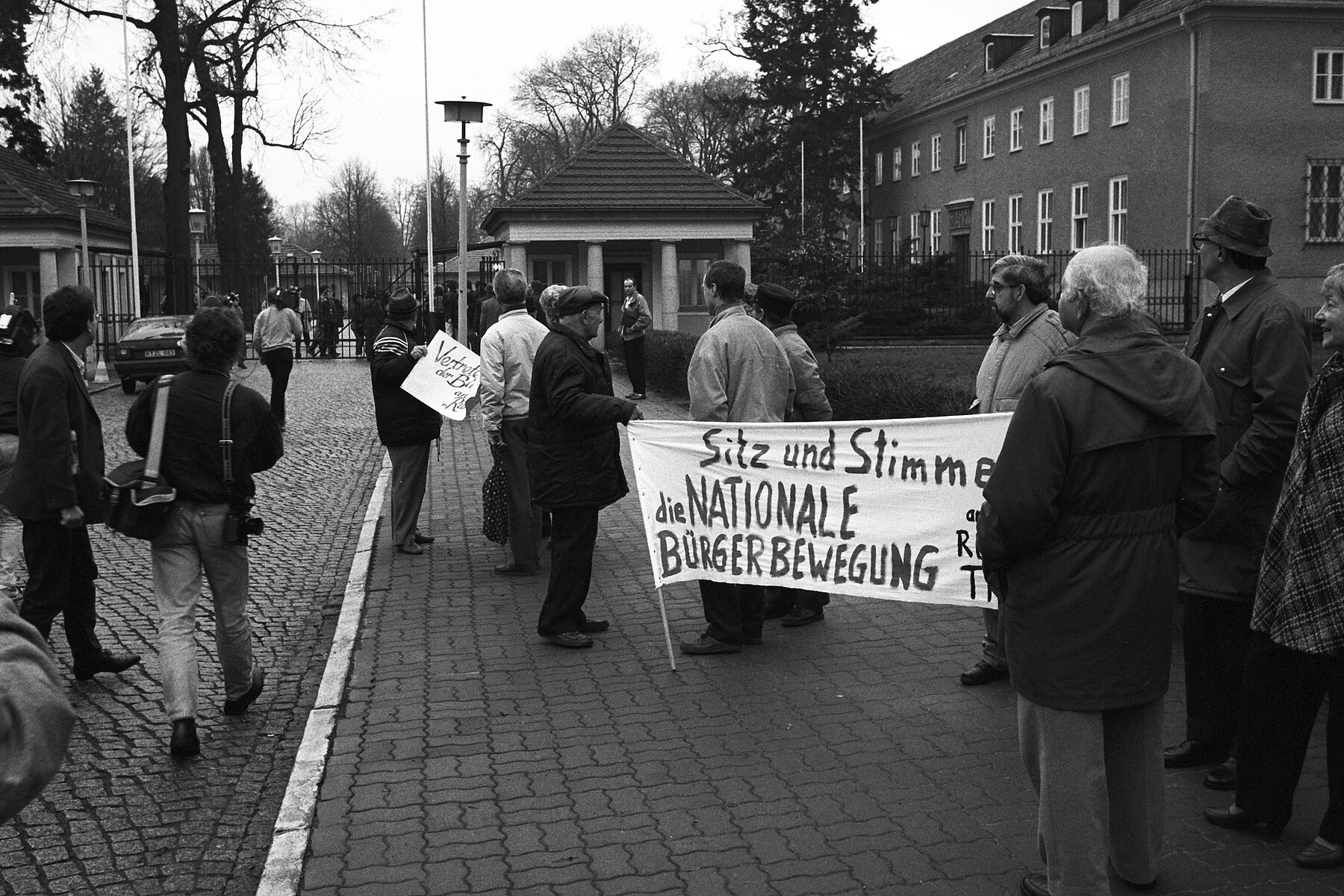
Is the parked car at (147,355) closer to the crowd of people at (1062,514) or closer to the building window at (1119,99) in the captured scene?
the crowd of people at (1062,514)

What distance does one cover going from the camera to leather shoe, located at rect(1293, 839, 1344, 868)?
443cm

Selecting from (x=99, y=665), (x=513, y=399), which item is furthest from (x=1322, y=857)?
(x=513, y=399)

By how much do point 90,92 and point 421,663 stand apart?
8773 centimetres

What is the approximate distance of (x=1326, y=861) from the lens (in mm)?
4430

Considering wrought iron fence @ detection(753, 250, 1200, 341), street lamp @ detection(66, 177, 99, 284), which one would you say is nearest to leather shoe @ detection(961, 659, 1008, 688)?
wrought iron fence @ detection(753, 250, 1200, 341)

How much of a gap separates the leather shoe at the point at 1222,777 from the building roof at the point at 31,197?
3686 cm

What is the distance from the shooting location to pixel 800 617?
8.01 m

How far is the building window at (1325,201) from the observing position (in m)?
40.4

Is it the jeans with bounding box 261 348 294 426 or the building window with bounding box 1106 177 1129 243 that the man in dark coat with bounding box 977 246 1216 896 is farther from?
the building window with bounding box 1106 177 1129 243

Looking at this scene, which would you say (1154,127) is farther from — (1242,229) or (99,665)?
(99,665)

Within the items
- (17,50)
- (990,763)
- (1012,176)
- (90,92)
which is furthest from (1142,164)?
Result: (90,92)

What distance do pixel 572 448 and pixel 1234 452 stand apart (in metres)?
3.51

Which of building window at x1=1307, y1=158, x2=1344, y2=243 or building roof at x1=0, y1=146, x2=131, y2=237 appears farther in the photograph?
building window at x1=1307, y1=158, x2=1344, y2=243

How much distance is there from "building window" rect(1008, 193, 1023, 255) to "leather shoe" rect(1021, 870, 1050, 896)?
4959cm
